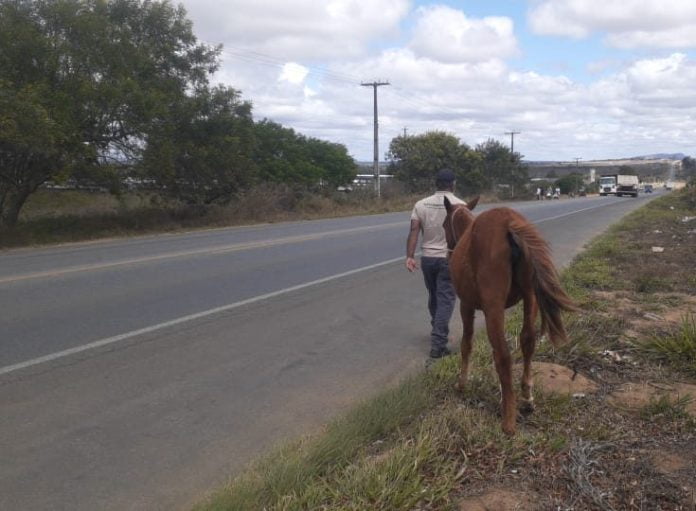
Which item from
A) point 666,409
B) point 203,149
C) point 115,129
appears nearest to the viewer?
point 666,409

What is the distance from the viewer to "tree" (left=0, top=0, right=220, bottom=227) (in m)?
17.8

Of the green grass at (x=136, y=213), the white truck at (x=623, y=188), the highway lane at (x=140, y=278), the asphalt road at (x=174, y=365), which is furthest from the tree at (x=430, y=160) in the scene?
the asphalt road at (x=174, y=365)

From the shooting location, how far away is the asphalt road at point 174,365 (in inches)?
161

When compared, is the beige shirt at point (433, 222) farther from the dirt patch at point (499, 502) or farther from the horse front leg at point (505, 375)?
the dirt patch at point (499, 502)

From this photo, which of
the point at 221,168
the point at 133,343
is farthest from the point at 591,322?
the point at 221,168

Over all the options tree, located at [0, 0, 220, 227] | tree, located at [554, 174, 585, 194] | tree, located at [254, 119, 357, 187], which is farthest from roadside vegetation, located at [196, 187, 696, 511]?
tree, located at [554, 174, 585, 194]

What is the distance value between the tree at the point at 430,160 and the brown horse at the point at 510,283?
5107cm

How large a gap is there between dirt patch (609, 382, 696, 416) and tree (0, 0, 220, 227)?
1638 centimetres

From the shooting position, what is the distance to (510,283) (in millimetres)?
4180

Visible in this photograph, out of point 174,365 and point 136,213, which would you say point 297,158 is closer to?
point 136,213

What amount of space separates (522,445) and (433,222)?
2.97 meters

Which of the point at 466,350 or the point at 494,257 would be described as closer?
the point at 494,257

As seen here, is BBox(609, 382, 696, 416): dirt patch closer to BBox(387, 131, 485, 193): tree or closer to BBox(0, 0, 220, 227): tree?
BBox(0, 0, 220, 227): tree

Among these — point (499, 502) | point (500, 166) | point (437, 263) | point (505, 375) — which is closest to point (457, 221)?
point (437, 263)
